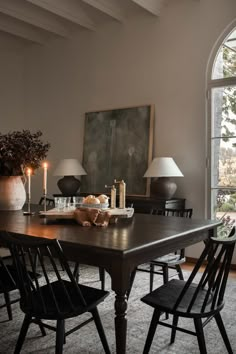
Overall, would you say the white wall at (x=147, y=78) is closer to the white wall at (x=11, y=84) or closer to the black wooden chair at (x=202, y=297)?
the white wall at (x=11, y=84)

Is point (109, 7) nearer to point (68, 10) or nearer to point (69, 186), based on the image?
point (68, 10)

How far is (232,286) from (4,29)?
4.71m

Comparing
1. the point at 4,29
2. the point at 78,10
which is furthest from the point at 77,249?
the point at 4,29

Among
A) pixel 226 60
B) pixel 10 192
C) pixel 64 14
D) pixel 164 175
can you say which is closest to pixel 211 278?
pixel 10 192

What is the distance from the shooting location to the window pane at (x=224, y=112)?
14.6 feet

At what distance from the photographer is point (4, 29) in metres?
5.57

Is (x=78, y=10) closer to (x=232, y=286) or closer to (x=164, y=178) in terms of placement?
(x=164, y=178)

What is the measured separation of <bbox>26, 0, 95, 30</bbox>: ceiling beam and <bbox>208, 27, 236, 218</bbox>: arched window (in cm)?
200

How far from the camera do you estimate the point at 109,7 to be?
4910 mm

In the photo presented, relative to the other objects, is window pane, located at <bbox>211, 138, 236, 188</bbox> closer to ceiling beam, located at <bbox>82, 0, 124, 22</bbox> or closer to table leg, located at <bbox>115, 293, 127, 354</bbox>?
ceiling beam, located at <bbox>82, 0, 124, 22</bbox>

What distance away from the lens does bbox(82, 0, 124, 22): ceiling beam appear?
471 centimetres

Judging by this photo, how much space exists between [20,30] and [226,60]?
320 centimetres

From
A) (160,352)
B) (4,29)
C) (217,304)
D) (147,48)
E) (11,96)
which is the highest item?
(4,29)

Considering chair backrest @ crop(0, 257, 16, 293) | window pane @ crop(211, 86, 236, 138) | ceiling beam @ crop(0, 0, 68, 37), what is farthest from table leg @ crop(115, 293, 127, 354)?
ceiling beam @ crop(0, 0, 68, 37)
